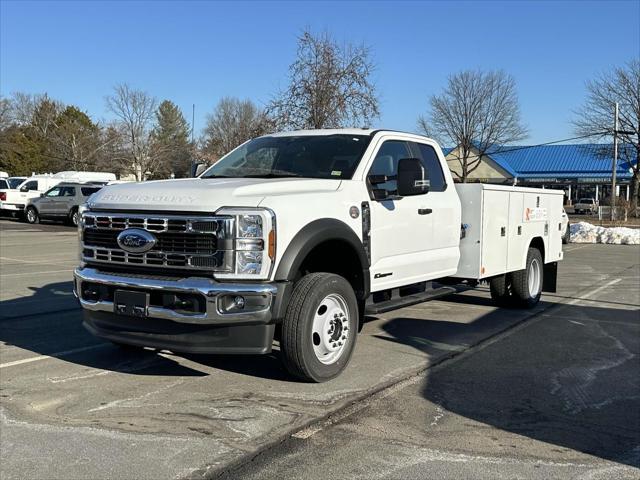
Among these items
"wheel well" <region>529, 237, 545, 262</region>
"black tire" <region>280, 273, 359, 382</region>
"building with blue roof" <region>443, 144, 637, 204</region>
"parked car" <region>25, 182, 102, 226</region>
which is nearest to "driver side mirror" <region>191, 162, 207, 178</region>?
"black tire" <region>280, 273, 359, 382</region>

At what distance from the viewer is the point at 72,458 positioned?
3898 mm

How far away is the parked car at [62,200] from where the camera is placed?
29188mm

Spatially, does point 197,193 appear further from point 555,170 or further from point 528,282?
point 555,170

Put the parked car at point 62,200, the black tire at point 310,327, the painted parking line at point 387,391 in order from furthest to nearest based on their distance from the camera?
the parked car at point 62,200 → the black tire at point 310,327 → the painted parking line at point 387,391

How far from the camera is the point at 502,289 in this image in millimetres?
9117

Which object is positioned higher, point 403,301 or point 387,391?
point 403,301

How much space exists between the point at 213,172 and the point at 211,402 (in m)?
2.63

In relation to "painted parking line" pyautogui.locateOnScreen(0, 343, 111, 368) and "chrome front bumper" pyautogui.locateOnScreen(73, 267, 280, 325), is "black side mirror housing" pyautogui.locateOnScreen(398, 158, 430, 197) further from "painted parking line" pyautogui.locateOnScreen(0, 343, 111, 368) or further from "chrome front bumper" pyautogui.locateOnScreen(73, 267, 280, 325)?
"painted parking line" pyautogui.locateOnScreen(0, 343, 111, 368)

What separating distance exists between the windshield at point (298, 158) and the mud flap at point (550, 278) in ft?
16.7

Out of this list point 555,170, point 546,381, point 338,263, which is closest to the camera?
point 546,381

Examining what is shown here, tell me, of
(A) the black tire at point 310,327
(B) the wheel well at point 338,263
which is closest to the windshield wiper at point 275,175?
(B) the wheel well at point 338,263

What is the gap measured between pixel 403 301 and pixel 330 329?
130cm

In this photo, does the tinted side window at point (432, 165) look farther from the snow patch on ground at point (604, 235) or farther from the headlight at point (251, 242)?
the snow patch on ground at point (604, 235)

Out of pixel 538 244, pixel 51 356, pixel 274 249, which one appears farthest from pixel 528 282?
pixel 51 356
